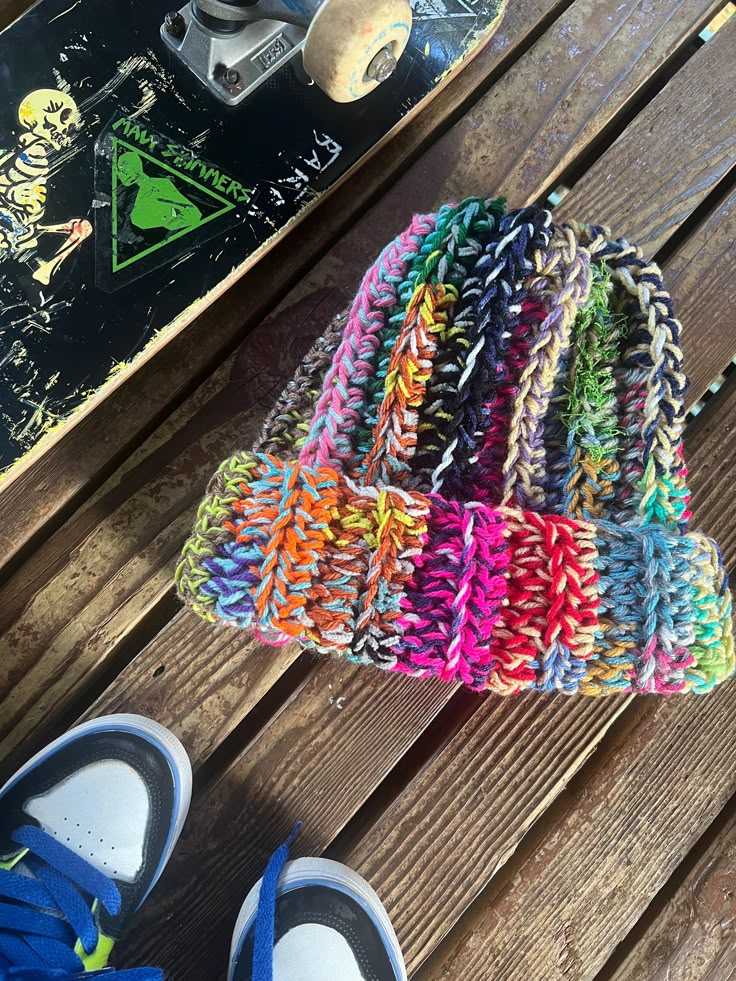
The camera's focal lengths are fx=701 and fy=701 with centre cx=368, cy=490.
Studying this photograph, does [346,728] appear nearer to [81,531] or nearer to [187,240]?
[81,531]

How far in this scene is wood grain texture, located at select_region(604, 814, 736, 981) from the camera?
2.43 ft

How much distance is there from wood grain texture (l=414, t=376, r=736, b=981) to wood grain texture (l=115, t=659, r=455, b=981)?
0.07 m

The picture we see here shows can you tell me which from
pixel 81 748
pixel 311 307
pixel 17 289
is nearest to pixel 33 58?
pixel 17 289

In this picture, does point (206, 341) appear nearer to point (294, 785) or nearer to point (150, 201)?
point (150, 201)

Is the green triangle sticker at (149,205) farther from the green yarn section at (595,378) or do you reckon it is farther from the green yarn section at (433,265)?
the green yarn section at (595,378)

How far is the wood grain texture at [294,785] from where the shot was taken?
2.36 ft

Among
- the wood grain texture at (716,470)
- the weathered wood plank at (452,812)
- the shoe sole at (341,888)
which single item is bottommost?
the shoe sole at (341,888)

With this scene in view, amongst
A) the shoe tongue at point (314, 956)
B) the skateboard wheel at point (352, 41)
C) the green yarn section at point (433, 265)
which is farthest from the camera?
the shoe tongue at point (314, 956)

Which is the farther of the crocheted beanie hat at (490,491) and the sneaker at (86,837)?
the sneaker at (86,837)

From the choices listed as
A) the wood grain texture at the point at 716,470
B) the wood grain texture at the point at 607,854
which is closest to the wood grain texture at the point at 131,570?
the wood grain texture at the point at 607,854

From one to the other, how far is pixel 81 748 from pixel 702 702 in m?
0.66

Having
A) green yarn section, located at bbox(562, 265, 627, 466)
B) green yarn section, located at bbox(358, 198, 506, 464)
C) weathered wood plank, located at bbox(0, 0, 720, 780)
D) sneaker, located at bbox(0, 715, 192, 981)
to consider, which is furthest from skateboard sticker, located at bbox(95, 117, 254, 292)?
sneaker, located at bbox(0, 715, 192, 981)

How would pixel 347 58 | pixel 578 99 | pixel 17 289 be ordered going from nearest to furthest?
pixel 347 58 → pixel 17 289 → pixel 578 99

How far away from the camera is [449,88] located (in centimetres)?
82
